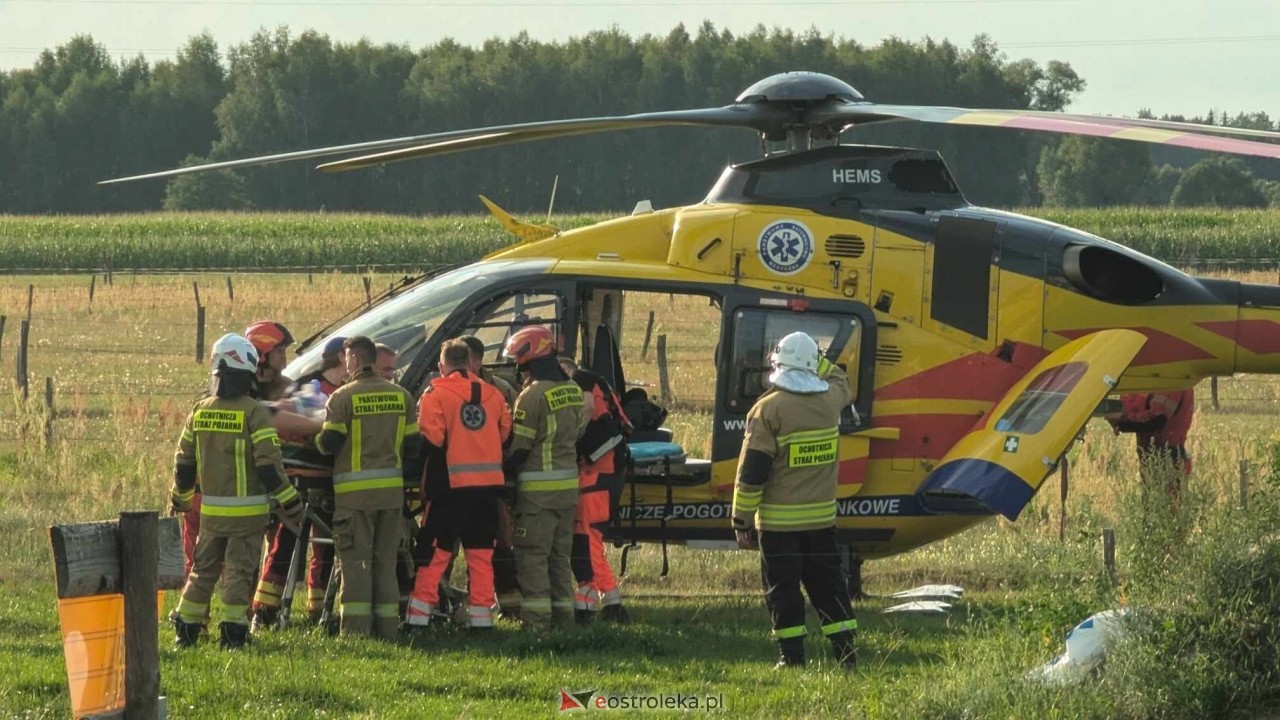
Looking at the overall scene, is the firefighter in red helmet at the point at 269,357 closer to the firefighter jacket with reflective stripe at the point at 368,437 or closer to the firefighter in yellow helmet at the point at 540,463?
the firefighter jacket with reflective stripe at the point at 368,437

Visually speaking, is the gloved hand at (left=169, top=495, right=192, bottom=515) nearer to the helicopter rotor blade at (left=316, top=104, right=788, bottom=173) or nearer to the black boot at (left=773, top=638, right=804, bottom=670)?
the helicopter rotor blade at (left=316, top=104, right=788, bottom=173)

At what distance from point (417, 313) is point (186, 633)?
2730 mm

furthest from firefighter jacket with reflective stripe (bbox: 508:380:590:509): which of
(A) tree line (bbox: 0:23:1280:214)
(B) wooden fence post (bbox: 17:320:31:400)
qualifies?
(A) tree line (bbox: 0:23:1280:214)

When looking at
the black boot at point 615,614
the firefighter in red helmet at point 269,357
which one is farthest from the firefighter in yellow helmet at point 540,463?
the firefighter in red helmet at point 269,357

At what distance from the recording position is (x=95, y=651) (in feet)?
23.0

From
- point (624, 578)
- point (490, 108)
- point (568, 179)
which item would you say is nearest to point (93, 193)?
point (490, 108)

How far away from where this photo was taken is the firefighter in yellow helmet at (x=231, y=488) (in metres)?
9.98

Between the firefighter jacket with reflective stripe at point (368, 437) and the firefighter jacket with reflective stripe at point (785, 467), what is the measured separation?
2.10 m

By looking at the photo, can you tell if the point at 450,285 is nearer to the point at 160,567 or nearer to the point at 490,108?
the point at 160,567

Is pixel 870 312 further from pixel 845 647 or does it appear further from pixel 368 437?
pixel 368 437

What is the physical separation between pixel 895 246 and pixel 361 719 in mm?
5103

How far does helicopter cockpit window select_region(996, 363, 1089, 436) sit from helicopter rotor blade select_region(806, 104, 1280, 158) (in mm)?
1714

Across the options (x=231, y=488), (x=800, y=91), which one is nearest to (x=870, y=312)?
(x=800, y=91)

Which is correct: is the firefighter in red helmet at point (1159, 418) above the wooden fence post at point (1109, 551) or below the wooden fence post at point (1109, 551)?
above
